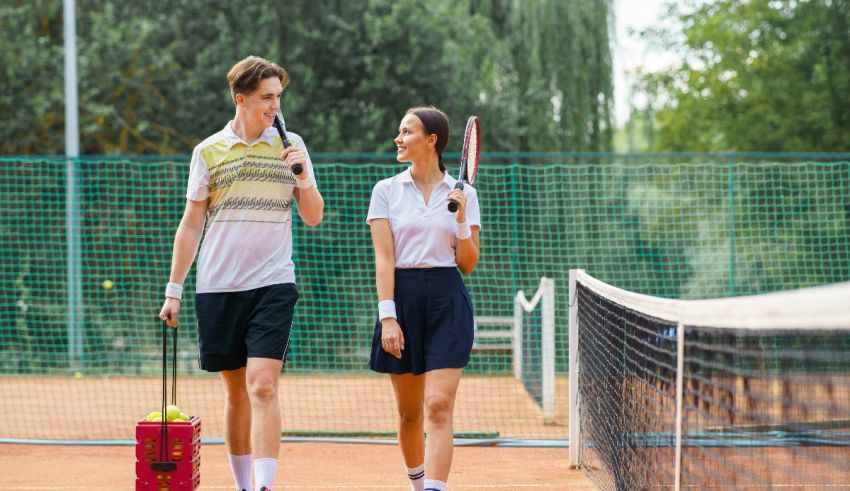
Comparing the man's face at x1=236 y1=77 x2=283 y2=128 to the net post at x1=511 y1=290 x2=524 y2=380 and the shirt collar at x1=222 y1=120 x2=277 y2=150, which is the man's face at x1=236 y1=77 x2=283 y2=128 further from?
the net post at x1=511 y1=290 x2=524 y2=380

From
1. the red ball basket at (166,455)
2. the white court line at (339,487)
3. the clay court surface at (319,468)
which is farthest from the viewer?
the clay court surface at (319,468)

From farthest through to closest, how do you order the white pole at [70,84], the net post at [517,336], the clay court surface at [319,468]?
1. the white pole at [70,84]
2. the net post at [517,336]
3. the clay court surface at [319,468]

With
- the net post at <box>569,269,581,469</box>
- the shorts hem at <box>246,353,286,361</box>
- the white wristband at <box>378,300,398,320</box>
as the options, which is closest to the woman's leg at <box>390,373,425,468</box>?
the white wristband at <box>378,300,398,320</box>

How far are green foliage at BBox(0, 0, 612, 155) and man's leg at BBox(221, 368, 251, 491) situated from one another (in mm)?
11526

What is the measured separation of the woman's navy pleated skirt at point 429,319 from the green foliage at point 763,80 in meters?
19.0

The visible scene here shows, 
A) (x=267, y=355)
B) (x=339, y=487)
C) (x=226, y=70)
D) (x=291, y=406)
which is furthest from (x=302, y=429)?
(x=226, y=70)

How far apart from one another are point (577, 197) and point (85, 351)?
18.2 feet

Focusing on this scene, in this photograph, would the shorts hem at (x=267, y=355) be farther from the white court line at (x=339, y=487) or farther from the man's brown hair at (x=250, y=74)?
the white court line at (x=339, y=487)

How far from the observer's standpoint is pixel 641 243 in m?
13.2

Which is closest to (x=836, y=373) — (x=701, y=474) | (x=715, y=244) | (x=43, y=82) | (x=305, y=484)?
(x=701, y=474)

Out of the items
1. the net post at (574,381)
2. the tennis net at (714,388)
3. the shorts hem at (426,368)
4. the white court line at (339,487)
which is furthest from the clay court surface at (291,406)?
the shorts hem at (426,368)

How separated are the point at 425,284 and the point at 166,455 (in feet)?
4.30

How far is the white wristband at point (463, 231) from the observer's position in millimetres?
4676

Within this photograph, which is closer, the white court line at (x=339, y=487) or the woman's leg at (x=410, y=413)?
the woman's leg at (x=410, y=413)
